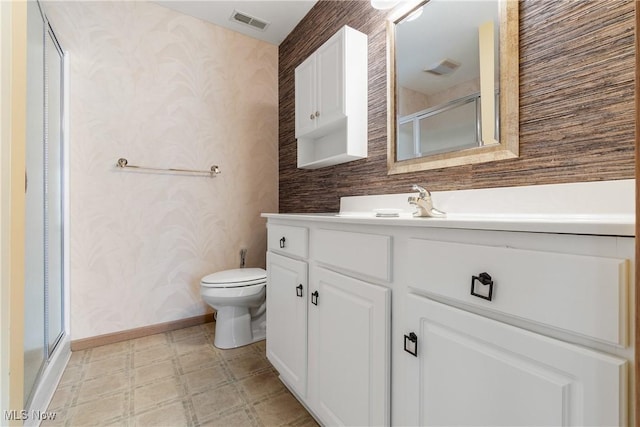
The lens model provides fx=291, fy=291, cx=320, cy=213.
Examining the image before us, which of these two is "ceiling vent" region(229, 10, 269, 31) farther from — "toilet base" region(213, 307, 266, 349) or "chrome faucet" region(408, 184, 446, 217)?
"toilet base" region(213, 307, 266, 349)

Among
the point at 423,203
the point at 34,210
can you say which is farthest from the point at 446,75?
the point at 34,210

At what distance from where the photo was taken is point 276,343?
1429 mm

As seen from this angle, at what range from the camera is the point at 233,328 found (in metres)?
1.90

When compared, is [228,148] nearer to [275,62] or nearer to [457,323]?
[275,62]

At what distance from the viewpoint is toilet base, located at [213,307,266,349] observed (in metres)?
1.88

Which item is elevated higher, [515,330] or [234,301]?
[515,330]

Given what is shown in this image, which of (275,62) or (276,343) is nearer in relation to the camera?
(276,343)

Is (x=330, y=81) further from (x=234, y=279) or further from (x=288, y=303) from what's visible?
(x=234, y=279)

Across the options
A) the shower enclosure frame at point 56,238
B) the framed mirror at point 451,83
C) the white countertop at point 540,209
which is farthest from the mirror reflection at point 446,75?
the shower enclosure frame at point 56,238

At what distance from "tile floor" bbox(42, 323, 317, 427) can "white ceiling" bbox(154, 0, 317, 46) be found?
2324mm

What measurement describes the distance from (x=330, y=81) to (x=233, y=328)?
5.35 ft

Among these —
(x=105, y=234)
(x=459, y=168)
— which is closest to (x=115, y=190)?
(x=105, y=234)

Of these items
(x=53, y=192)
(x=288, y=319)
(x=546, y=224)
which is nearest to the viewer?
(x=546, y=224)

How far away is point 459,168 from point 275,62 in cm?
203
